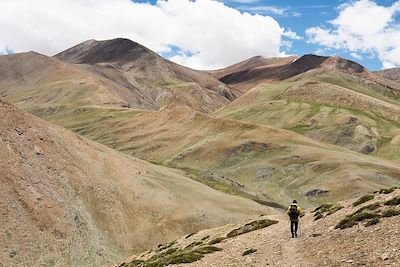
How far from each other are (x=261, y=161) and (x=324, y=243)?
128 meters

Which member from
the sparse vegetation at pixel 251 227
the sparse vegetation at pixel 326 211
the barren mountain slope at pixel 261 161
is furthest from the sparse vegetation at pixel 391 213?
the barren mountain slope at pixel 261 161

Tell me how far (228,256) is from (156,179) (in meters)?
64.4

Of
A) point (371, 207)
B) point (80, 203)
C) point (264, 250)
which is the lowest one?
point (80, 203)

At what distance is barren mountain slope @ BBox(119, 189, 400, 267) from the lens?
2577 cm

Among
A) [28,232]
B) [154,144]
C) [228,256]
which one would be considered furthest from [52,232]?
[154,144]

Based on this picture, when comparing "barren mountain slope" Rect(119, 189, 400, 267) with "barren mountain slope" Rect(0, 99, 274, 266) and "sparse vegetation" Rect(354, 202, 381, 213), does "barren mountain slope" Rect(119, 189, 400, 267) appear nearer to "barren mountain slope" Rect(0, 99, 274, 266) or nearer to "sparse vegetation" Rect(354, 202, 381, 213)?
"sparse vegetation" Rect(354, 202, 381, 213)

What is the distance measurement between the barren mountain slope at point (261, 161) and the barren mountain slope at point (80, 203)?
38081mm

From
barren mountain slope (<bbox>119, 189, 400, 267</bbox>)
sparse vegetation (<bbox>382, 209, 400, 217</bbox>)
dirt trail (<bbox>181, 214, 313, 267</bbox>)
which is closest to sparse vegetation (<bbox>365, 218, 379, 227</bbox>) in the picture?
barren mountain slope (<bbox>119, 189, 400, 267</bbox>)

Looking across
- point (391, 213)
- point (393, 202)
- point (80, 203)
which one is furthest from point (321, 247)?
point (80, 203)

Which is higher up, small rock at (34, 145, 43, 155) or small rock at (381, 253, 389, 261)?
small rock at (34, 145, 43, 155)

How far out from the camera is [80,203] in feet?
250

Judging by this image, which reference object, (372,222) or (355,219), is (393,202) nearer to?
(355,219)

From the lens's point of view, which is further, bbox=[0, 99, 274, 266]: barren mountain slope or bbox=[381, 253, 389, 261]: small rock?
bbox=[0, 99, 274, 266]: barren mountain slope

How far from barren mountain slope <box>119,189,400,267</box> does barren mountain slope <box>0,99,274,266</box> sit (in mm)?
31155
